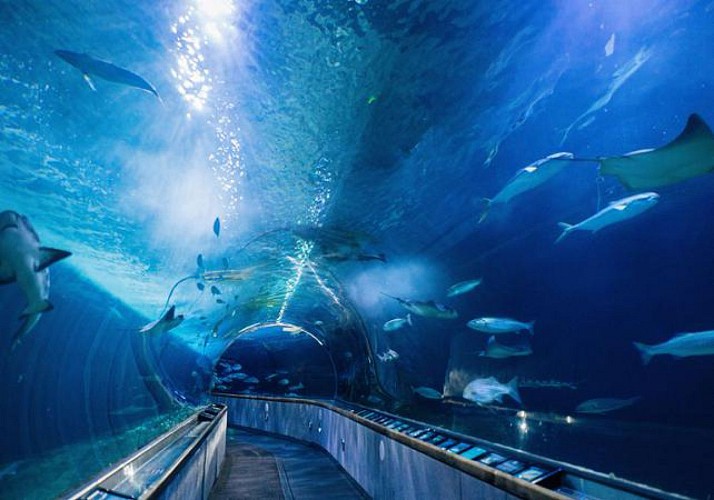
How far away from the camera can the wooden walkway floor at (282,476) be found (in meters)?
6.37

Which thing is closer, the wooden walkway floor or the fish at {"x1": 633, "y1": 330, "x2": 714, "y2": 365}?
the fish at {"x1": 633, "y1": 330, "x2": 714, "y2": 365}

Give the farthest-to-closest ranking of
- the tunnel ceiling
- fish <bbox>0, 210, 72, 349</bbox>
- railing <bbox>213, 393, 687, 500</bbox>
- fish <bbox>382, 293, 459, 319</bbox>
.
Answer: fish <bbox>382, 293, 459, 319</bbox>, the tunnel ceiling, fish <bbox>0, 210, 72, 349</bbox>, railing <bbox>213, 393, 687, 500</bbox>

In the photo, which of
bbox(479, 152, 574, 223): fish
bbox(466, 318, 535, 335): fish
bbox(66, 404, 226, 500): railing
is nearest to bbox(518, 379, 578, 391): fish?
bbox(466, 318, 535, 335): fish

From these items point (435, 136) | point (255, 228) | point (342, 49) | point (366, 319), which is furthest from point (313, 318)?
point (342, 49)

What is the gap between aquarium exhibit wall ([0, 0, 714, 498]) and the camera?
13.3ft

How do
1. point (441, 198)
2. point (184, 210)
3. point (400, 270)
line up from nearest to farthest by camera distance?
point (184, 210)
point (441, 198)
point (400, 270)

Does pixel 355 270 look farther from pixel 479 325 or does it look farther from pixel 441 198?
pixel 479 325

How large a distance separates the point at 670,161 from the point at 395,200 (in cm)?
441

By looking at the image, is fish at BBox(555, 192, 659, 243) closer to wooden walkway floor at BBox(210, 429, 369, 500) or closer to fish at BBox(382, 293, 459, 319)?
fish at BBox(382, 293, 459, 319)

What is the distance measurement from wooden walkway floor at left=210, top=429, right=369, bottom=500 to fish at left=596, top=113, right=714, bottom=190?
554 cm

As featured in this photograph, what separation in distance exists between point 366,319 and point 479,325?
726 cm

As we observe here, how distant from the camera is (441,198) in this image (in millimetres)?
7637

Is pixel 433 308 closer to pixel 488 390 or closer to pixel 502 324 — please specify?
pixel 502 324

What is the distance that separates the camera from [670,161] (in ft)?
11.6
